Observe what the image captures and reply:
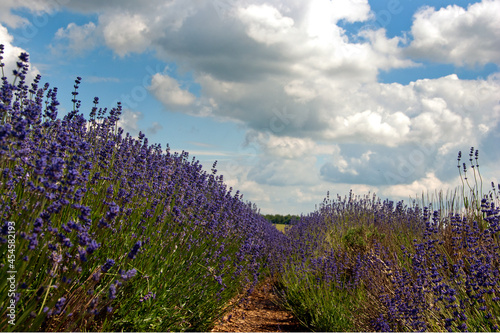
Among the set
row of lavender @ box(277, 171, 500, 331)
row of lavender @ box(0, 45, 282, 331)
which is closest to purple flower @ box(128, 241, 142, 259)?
row of lavender @ box(0, 45, 282, 331)

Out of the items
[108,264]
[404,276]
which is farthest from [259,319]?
[108,264]

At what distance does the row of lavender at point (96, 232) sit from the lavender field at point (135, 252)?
1 centimetres

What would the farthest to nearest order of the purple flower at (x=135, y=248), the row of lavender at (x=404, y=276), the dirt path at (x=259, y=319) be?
the dirt path at (x=259, y=319) < the row of lavender at (x=404, y=276) < the purple flower at (x=135, y=248)

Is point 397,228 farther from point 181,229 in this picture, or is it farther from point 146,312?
point 146,312

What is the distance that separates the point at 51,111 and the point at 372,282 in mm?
4295

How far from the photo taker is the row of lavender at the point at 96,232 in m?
2.25

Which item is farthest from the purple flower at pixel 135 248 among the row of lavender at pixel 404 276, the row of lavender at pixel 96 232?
the row of lavender at pixel 404 276

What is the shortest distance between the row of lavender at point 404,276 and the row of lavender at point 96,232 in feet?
4.16

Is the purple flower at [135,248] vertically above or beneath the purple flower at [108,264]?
above

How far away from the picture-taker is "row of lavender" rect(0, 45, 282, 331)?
7.39ft

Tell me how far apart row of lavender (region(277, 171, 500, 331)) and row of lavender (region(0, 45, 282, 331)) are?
127 cm

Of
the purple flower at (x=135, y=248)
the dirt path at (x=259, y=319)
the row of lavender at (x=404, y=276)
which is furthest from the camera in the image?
the dirt path at (x=259, y=319)

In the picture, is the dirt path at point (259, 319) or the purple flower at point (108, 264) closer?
the purple flower at point (108, 264)

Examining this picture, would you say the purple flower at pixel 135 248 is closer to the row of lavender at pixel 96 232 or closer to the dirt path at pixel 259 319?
the row of lavender at pixel 96 232
